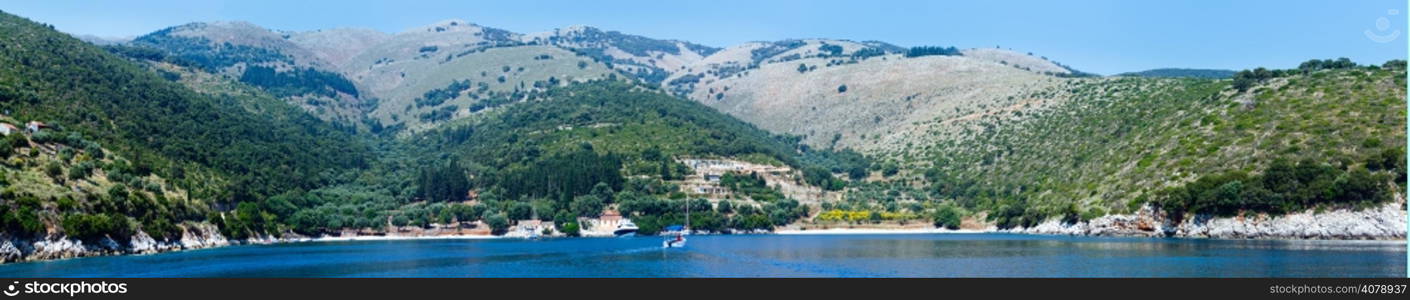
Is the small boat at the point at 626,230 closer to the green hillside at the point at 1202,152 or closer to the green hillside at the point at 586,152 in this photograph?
the green hillside at the point at 586,152

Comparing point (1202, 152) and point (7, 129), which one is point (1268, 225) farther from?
point (7, 129)

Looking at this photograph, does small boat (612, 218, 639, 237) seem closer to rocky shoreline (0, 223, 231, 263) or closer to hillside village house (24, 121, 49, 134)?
rocky shoreline (0, 223, 231, 263)

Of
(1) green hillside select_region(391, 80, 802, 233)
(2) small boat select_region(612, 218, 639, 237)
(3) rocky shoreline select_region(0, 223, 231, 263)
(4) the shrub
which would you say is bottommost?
(2) small boat select_region(612, 218, 639, 237)

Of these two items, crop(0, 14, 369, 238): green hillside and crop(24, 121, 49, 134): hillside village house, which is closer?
crop(24, 121, 49, 134): hillside village house

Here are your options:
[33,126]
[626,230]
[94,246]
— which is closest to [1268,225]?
[626,230]

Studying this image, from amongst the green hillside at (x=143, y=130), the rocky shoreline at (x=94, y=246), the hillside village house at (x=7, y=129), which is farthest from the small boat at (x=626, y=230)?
the hillside village house at (x=7, y=129)

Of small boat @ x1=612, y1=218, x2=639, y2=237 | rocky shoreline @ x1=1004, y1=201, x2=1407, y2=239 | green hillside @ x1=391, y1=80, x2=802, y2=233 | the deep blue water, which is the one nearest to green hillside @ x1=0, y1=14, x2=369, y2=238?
the deep blue water
